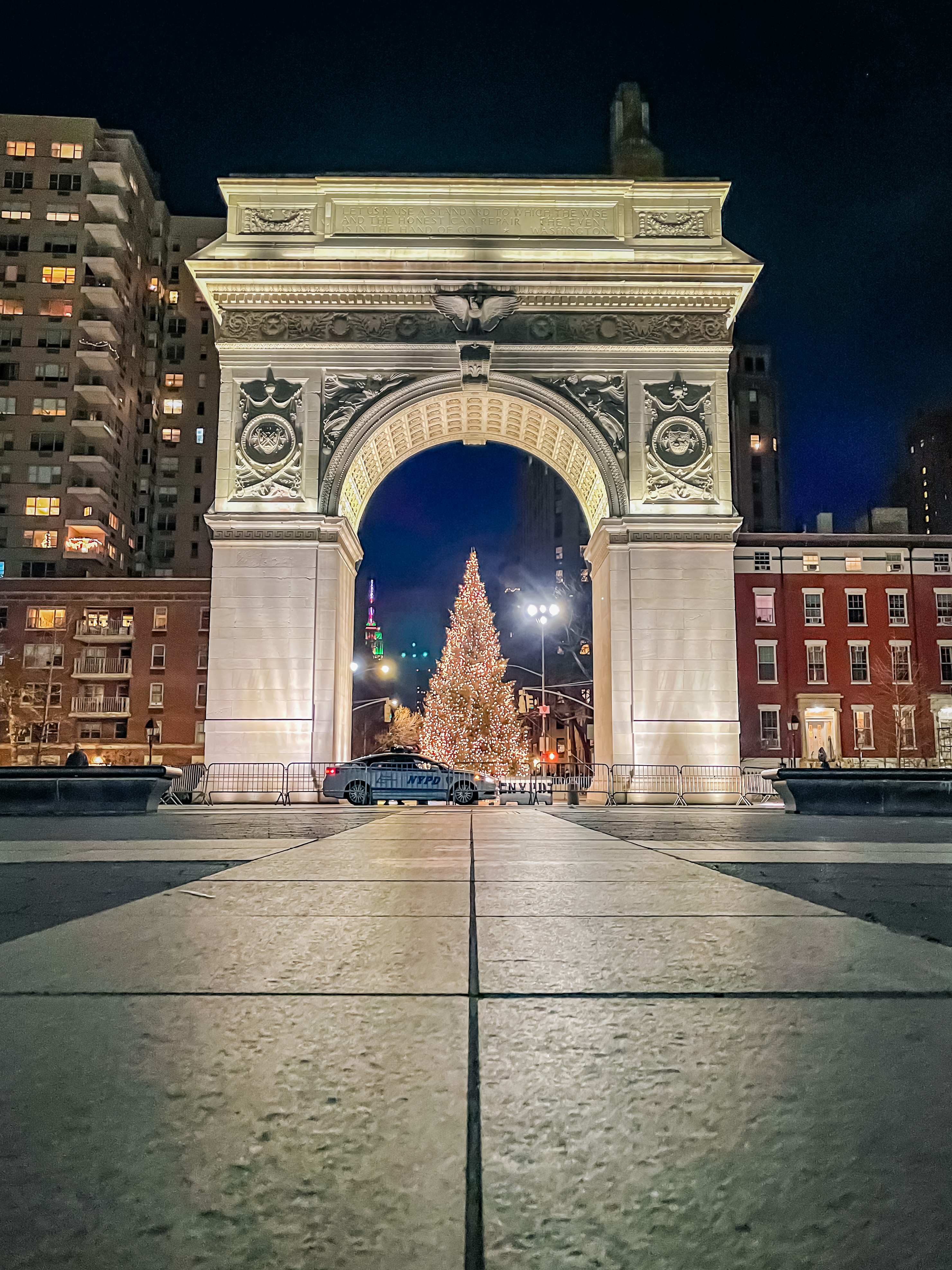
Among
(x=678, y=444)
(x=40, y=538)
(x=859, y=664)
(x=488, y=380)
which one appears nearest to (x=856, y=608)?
(x=859, y=664)

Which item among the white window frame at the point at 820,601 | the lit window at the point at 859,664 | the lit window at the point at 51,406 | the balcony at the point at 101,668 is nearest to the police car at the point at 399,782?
the white window frame at the point at 820,601

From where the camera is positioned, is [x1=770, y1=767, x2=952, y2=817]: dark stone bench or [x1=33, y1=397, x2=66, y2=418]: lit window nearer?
[x1=770, y1=767, x2=952, y2=817]: dark stone bench

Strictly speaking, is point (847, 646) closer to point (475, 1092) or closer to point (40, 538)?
point (475, 1092)

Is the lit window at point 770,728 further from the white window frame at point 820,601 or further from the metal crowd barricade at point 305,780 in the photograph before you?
the metal crowd barricade at point 305,780

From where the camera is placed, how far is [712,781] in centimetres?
2370

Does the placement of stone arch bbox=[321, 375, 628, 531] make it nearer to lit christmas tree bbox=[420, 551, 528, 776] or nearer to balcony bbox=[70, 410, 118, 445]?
lit christmas tree bbox=[420, 551, 528, 776]

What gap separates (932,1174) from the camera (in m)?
1.03

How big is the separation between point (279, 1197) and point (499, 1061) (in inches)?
20.9

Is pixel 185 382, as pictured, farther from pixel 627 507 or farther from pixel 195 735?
pixel 627 507

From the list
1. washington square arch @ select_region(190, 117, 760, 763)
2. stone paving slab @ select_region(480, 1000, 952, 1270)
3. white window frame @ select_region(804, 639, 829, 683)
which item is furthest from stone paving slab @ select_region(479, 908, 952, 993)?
white window frame @ select_region(804, 639, 829, 683)

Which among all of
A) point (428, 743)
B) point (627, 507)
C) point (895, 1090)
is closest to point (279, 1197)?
point (895, 1090)

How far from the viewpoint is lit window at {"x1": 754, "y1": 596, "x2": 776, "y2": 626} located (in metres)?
43.0

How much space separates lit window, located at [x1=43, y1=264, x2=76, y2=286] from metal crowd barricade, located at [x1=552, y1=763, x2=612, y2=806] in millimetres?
49373

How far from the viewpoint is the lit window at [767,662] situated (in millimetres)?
42625
